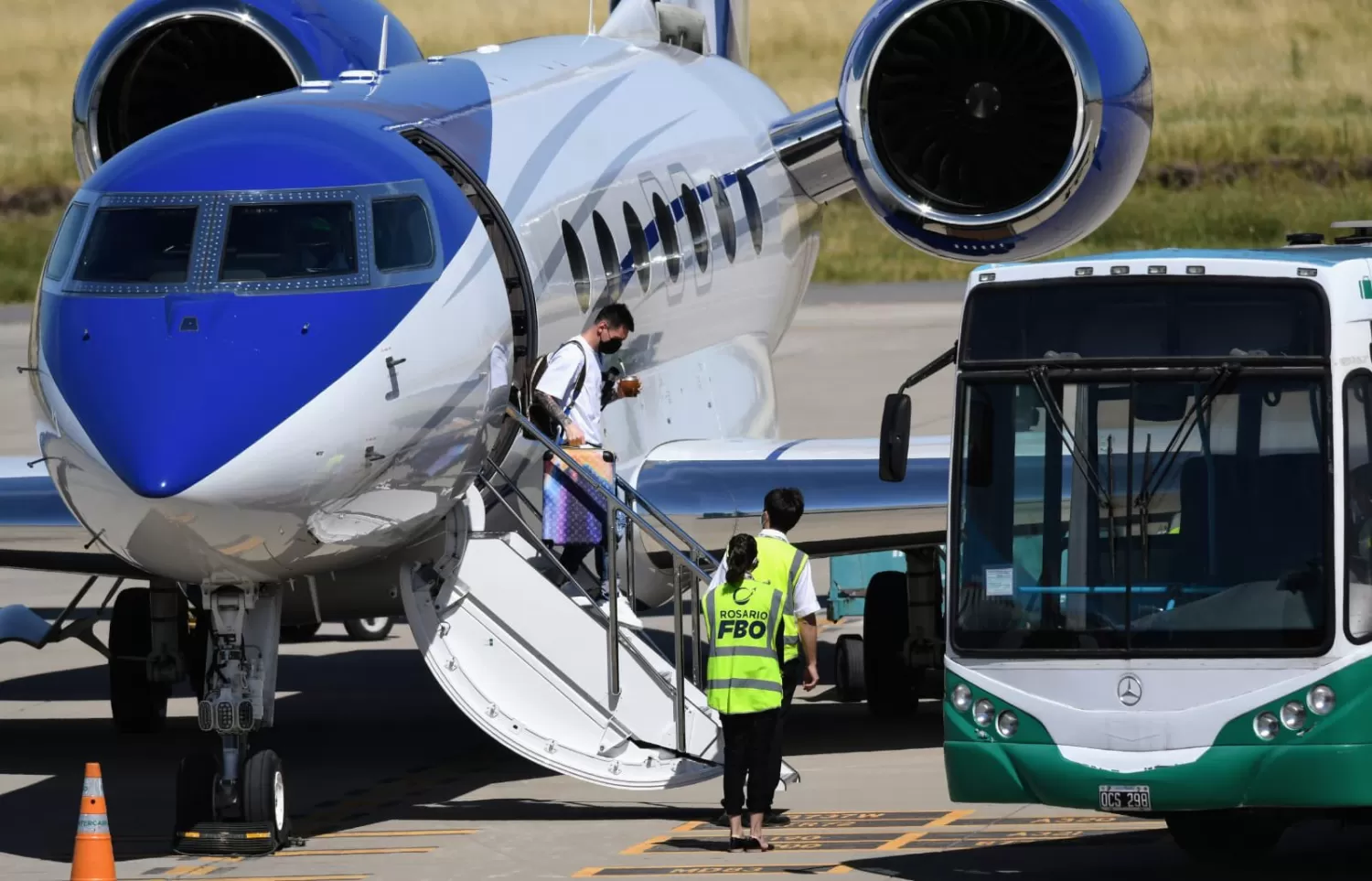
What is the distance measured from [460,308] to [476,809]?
9.44ft

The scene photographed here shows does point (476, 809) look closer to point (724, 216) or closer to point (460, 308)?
point (460, 308)

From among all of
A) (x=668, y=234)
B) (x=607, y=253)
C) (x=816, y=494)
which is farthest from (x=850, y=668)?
(x=607, y=253)

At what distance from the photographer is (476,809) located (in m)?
14.2

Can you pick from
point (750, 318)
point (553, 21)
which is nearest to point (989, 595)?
point (750, 318)

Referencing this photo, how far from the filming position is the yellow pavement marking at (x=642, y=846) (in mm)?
12539

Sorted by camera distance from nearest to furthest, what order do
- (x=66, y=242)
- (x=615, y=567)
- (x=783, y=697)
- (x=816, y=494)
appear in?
(x=783, y=697) < (x=66, y=242) < (x=615, y=567) < (x=816, y=494)

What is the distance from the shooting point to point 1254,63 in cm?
7856

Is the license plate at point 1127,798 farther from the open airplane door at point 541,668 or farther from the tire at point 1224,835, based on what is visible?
the open airplane door at point 541,668

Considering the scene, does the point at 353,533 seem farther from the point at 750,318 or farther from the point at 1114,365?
the point at 750,318

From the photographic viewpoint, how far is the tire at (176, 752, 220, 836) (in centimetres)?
1273

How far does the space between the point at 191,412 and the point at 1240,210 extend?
56.0 meters

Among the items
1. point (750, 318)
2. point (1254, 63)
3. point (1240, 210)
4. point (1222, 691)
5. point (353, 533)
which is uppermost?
point (1254, 63)

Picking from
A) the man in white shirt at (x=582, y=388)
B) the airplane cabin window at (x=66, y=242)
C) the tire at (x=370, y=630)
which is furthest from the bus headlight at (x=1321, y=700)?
the tire at (x=370, y=630)

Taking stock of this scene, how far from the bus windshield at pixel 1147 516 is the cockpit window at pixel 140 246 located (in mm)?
4112
